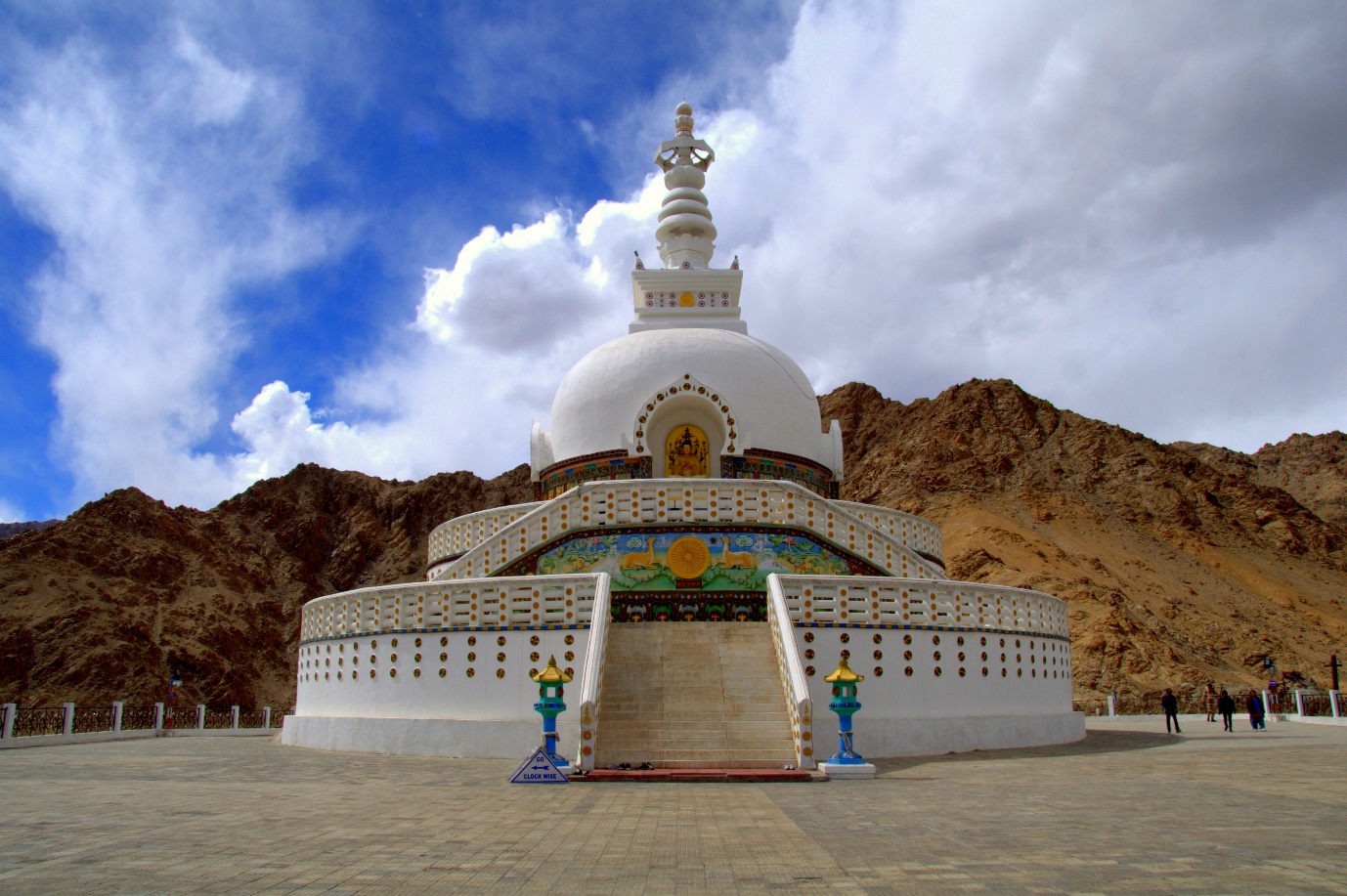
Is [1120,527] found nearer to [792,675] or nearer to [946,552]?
[946,552]

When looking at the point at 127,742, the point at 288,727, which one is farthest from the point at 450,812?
the point at 127,742

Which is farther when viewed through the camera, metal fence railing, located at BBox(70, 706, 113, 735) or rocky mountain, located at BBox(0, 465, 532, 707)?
rocky mountain, located at BBox(0, 465, 532, 707)

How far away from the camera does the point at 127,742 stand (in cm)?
1945

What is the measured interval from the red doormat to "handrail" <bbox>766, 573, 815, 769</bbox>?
621 millimetres

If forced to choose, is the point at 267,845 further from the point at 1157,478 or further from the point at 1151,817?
the point at 1157,478

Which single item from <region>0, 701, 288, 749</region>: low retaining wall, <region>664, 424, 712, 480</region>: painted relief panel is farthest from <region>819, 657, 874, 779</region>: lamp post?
<region>0, 701, 288, 749</region>: low retaining wall

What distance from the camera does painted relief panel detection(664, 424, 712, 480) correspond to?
65.3ft

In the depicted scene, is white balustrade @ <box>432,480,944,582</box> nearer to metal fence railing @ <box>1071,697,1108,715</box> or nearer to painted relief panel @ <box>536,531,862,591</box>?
painted relief panel @ <box>536,531,862,591</box>

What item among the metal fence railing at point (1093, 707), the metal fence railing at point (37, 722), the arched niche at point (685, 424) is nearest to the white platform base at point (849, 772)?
the arched niche at point (685, 424)

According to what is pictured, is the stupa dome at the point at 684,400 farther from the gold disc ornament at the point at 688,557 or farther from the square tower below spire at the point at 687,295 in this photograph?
the gold disc ornament at the point at 688,557

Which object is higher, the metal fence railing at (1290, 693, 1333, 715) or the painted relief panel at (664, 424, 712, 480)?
the painted relief panel at (664, 424, 712, 480)

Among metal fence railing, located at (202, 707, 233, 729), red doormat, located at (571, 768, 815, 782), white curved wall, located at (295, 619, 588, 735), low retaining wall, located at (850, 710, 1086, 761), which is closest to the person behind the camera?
red doormat, located at (571, 768, 815, 782)

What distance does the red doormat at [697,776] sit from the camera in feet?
34.2

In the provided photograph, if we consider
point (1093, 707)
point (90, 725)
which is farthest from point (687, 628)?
point (1093, 707)
